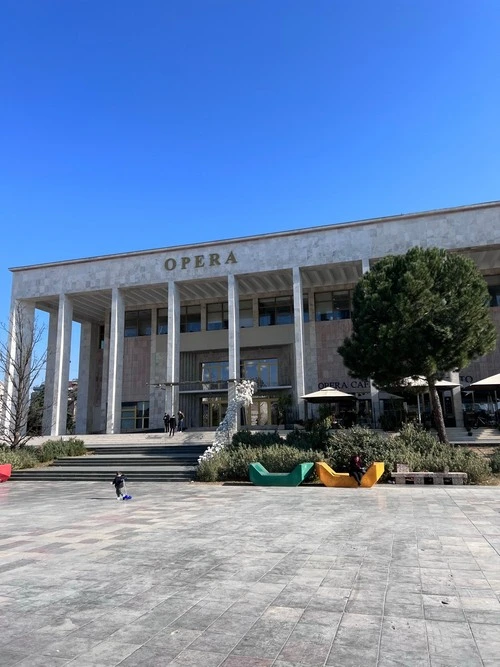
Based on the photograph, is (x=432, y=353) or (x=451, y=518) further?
(x=432, y=353)

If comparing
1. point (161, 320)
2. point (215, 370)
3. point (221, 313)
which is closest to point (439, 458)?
point (215, 370)

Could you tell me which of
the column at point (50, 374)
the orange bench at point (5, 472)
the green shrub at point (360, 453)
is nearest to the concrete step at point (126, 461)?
the orange bench at point (5, 472)

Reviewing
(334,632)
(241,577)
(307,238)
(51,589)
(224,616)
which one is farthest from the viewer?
(307,238)

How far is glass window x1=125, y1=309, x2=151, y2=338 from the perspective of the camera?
128ft

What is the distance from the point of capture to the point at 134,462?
67.1ft

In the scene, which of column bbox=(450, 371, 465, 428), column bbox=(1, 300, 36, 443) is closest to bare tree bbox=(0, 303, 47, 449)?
column bbox=(1, 300, 36, 443)

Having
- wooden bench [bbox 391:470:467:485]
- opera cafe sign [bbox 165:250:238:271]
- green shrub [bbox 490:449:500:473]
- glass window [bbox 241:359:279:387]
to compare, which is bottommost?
wooden bench [bbox 391:470:467:485]

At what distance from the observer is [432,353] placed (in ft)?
62.6

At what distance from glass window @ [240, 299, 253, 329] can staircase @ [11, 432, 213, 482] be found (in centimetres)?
1181

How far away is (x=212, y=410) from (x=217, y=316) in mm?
7372

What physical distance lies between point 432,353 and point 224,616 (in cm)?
1680

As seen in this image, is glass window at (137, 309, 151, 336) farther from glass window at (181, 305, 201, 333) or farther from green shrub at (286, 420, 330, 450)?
green shrub at (286, 420, 330, 450)

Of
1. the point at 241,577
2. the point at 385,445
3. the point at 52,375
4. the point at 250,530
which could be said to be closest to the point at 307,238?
the point at 385,445

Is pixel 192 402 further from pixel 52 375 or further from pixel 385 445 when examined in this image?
pixel 385 445
